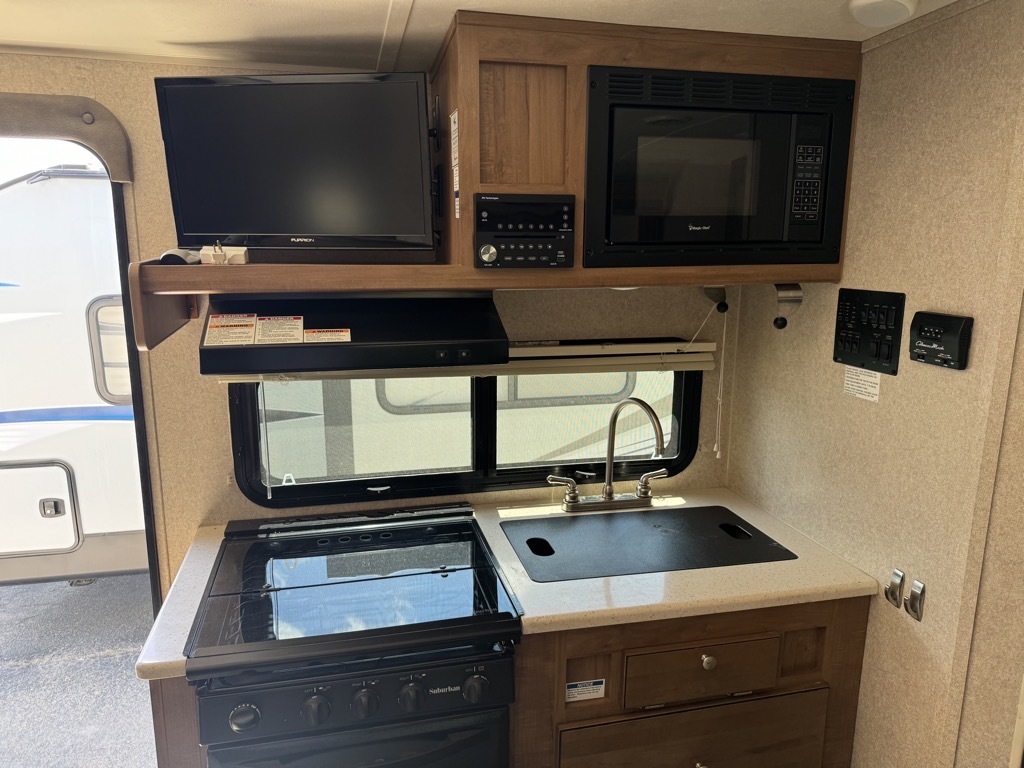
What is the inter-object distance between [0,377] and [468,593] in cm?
Answer: 249

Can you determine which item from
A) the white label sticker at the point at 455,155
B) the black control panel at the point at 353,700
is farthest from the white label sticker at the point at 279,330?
the black control panel at the point at 353,700

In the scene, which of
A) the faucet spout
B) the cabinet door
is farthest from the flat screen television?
the cabinet door

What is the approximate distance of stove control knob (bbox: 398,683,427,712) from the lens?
141 centimetres

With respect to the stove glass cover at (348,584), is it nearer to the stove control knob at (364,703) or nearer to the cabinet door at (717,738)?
the stove control knob at (364,703)

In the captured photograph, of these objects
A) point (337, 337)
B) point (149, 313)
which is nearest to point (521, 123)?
point (337, 337)

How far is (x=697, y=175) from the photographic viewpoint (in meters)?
1.63

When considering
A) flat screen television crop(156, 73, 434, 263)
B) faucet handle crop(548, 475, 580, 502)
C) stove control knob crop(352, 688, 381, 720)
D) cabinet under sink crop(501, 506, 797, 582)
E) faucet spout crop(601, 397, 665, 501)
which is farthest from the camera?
faucet handle crop(548, 475, 580, 502)

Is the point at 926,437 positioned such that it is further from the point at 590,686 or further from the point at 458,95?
the point at 458,95

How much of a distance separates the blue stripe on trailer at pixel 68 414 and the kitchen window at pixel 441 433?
1.42 metres

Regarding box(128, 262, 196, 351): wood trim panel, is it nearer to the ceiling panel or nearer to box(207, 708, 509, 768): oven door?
the ceiling panel

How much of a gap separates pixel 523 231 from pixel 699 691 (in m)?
1.19

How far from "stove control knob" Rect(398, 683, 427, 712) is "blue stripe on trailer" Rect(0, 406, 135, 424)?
2201mm

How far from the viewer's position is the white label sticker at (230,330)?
1.50 m

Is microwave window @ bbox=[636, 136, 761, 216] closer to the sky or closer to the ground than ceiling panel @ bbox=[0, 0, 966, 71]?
closer to the ground
